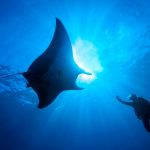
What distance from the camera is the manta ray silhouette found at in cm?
566

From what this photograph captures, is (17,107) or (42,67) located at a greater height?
(17,107)

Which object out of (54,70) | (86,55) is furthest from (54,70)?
(86,55)

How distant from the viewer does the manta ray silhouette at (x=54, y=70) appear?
223 inches

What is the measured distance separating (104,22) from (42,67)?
31.1 ft

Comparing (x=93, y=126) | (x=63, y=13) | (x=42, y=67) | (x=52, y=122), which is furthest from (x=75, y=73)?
(x=93, y=126)

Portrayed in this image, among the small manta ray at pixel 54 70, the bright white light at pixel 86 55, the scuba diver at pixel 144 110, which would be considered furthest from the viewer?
the bright white light at pixel 86 55

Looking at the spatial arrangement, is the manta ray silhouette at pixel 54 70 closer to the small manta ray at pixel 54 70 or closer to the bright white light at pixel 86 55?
the small manta ray at pixel 54 70

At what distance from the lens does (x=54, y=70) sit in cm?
616

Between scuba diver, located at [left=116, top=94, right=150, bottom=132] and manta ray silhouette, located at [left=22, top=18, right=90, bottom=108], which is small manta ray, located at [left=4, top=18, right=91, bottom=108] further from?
scuba diver, located at [left=116, top=94, right=150, bottom=132]

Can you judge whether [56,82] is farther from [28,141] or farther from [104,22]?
[28,141]

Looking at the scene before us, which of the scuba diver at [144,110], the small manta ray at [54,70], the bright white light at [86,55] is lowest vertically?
the scuba diver at [144,110]

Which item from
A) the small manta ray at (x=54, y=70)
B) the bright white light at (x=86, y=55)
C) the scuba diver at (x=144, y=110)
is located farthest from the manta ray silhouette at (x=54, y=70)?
the bright white light at (x=86, y=55)

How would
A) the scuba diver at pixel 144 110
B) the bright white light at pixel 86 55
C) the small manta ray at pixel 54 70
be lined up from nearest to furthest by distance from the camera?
1. the small manta ray at pixel 54 70
2. the scuba diver at pixel 144 110
3. the bright white light at pixel 86 55

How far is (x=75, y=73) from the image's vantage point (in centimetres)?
624
